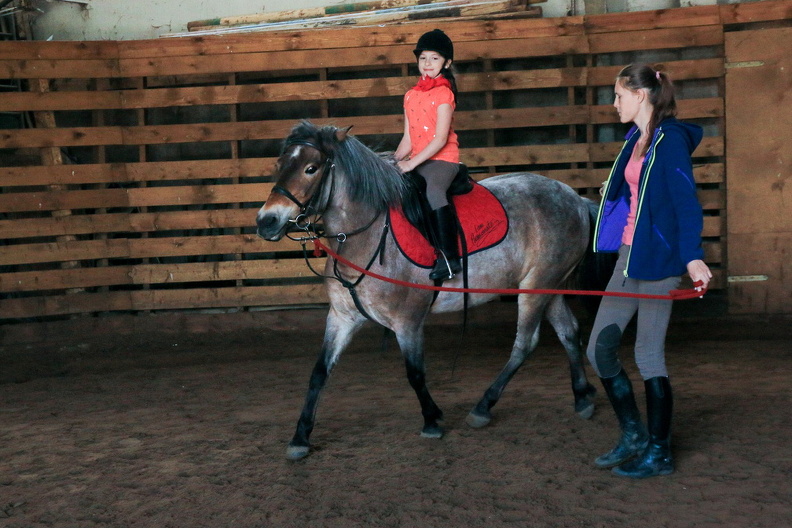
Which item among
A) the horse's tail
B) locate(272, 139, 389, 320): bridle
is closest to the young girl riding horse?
locate(272, 139, 389, 320): bridle

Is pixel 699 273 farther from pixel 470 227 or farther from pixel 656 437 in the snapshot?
pixel 470 227

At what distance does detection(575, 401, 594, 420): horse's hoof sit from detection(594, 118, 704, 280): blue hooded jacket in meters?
1.42

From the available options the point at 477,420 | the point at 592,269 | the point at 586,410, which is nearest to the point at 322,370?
the point at 477,420

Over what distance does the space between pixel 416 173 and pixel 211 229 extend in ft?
14.2

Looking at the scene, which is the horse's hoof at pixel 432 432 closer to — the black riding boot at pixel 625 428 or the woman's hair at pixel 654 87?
the black riding boot at pixel 625 428

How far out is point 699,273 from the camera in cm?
330

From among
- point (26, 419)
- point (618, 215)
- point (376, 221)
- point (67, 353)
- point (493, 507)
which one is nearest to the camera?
point (493, 507)

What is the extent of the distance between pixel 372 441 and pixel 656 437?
1.56 metres

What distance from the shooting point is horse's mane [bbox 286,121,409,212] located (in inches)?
167

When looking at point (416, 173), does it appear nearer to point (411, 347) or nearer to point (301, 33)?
point (411, 347)

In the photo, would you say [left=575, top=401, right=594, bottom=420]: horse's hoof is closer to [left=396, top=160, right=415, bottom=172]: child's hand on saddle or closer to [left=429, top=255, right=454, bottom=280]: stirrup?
[left=429, top=255, right=454, bottom=280]: stirrup

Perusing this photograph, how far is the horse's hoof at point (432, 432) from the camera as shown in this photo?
14.8 ft

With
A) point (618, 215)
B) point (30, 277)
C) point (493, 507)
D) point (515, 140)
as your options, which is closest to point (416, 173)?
point (618, 215)

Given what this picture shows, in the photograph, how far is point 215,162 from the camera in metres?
8.03
